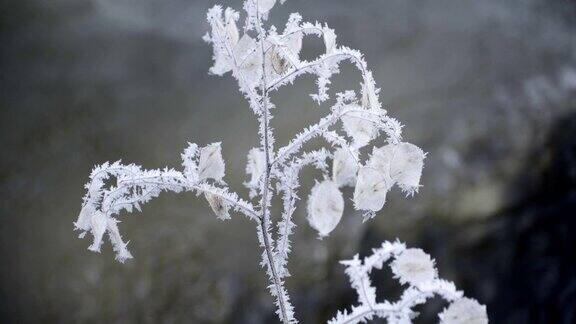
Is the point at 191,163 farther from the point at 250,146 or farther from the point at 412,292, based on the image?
the point at 250,146

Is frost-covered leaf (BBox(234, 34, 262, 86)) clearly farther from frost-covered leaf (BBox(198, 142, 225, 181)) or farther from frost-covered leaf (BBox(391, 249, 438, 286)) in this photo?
frost-covered leaf (BBox(391, 249, 438, 286))

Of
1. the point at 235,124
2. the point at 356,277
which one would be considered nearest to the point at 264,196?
the point at 356,277

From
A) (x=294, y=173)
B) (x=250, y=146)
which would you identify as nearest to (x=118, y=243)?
(x=294, y=173)

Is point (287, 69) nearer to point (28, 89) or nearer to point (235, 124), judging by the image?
point (235, 124)

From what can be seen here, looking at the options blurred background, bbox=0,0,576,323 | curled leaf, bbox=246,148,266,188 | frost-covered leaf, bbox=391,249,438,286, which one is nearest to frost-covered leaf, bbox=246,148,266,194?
curled leaf, bbox=246,148,266,188

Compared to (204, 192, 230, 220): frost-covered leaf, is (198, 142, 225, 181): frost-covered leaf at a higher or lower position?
higher
